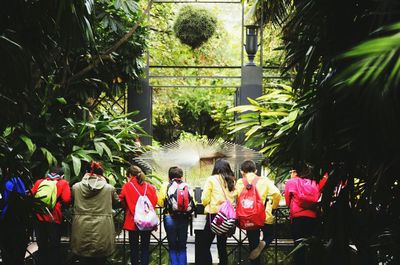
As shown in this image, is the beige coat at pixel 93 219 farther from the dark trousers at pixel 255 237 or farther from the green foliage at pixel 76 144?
the dark trousers at pixel 255 237

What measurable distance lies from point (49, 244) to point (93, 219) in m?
0.95

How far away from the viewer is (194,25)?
1452 centimetres

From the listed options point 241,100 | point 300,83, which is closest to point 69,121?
point 241,100

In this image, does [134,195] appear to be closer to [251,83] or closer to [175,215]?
[175,215]

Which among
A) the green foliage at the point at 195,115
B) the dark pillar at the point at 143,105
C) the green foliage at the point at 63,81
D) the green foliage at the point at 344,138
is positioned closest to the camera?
the green foliage at the point at 344,138

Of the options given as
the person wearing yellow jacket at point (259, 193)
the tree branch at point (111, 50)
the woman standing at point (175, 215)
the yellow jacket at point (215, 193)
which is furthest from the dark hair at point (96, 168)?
the tree branch at point (111, 50)

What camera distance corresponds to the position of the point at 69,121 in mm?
11195

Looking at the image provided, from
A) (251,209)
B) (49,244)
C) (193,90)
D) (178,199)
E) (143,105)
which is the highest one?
(193,90)

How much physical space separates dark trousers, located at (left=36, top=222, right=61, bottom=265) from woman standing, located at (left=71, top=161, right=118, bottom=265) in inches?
16.4

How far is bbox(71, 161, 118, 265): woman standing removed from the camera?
845 cm

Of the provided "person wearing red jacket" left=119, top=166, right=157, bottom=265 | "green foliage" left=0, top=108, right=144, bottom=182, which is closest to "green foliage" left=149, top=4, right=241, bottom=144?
"green foliage" left=0, top=108, right=144, bottom=182

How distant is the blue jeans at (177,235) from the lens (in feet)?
28.5

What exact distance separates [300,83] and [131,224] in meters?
3.91

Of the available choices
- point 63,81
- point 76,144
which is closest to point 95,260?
point 76,144
